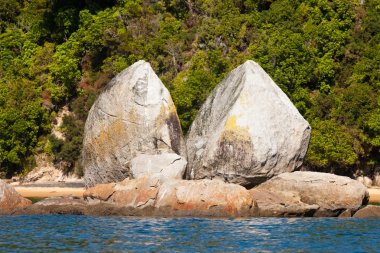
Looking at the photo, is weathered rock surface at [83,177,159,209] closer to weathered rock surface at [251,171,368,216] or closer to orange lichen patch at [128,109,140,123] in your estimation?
orange lichen patch at [128,109,140,123]

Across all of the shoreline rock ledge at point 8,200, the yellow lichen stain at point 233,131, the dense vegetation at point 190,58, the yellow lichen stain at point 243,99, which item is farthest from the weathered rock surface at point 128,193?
the dense vegetation at point 190,58

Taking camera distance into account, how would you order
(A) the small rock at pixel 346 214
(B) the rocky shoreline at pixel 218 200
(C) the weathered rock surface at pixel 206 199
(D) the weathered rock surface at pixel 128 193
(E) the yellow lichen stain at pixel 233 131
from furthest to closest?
1. (E) the yellow lichen stain at pixel 233 131
2. (A) the small rock at pixel 346 214
3. (D) the weathered rock surface at pixel 128 193
4. (B) the rocky shoreline at pixel 218 200
5. (C) the weathered rock surface at pixel 206 199

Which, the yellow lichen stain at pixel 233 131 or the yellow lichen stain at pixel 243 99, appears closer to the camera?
the yellow lichen stain at pixel 233 131

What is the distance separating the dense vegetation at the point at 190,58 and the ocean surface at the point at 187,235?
20.6 m

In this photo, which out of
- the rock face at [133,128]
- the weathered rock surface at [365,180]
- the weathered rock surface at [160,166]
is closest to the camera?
the weathered rock surface at [160,166]

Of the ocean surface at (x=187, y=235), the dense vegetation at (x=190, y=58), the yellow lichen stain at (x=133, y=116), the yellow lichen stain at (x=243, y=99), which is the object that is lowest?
the ocean surface at (x=187, y=235)

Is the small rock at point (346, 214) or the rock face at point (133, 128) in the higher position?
the rock face at point (133, 128)

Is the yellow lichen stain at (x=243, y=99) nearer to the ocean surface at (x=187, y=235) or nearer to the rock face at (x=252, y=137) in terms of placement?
the rock face at (x=252, y=137)

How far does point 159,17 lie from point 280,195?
33724 mm

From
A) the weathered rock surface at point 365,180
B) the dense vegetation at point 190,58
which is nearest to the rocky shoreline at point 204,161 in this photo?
the dense vegetation at point 190,58

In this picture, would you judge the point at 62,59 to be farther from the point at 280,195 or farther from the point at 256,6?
the point at 280,195

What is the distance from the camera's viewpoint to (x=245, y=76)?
29.5 metres

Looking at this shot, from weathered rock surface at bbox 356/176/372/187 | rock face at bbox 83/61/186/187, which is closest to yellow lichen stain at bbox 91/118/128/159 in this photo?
rock face at bbox 83/61/186/187

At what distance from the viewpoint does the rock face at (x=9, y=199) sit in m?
29.1
